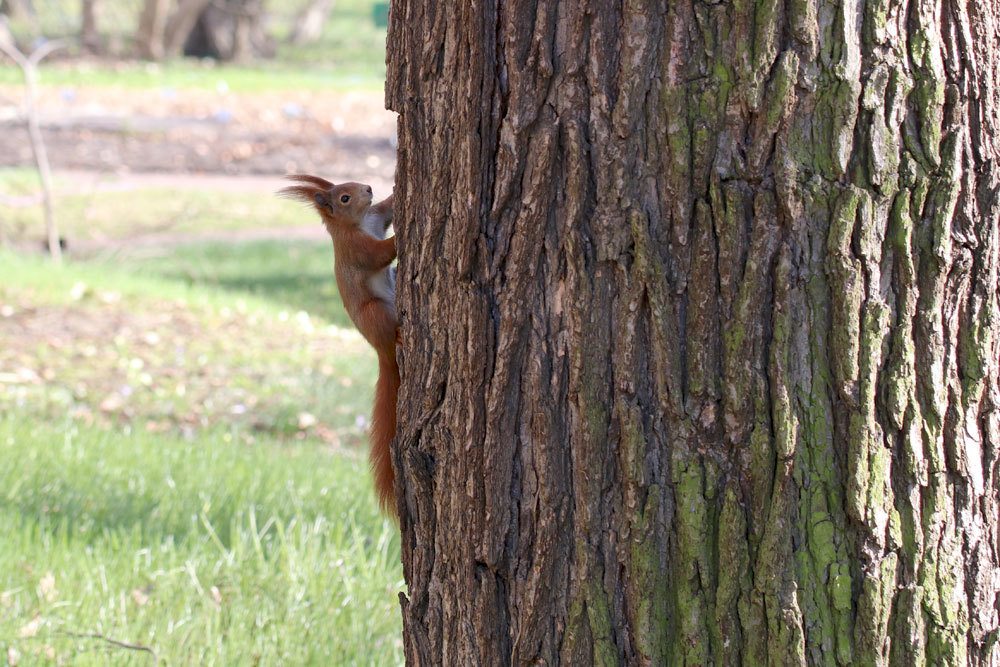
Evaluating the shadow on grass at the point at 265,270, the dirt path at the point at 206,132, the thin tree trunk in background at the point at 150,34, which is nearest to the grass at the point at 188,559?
the shadow on grass at the point at 265,270

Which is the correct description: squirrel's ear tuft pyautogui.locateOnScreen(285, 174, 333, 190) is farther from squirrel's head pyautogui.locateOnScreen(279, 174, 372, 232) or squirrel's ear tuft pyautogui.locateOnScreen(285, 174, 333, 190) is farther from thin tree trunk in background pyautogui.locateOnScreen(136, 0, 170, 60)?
thin tree trunk in background pyautogui.locateOnScreen(136, 0, 170, 60)

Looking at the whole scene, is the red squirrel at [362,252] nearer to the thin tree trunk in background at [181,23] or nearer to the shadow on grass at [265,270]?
the shadow on grass at [265,270]

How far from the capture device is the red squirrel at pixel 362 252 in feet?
9.99

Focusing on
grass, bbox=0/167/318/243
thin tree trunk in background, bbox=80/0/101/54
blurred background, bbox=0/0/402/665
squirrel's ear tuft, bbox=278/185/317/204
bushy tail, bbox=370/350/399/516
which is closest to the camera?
bushy tail, bbox=370/350/399/516

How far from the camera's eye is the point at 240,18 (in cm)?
2728

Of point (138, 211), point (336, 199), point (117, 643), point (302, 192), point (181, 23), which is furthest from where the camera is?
point (181, 23)

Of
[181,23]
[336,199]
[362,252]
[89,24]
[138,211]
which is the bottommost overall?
[138,211]

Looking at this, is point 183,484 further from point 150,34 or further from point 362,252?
point 150,34

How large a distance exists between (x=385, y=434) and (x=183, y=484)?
2.00 m

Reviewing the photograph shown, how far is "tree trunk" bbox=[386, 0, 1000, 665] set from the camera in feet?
5.25

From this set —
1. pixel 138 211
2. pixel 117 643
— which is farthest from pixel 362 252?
pixel 138 211

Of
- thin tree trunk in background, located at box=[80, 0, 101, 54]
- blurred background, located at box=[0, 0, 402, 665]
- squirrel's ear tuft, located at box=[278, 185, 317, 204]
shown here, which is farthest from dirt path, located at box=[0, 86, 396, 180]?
squirrel's ear tuft, located at box=[278, 185, 317, 204]

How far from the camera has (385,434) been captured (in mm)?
2535

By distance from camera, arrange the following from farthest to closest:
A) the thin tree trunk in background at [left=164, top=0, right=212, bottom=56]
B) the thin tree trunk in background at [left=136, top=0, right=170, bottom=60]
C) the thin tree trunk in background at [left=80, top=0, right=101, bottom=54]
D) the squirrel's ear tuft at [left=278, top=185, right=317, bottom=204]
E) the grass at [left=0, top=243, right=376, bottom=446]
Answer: the thin tree trunk in background at [left=136, top=0, right=170, bottom=60], the thin tree trunk in background at [left=164, top=0, right=212, bottom=56], the thin tree trunk in background at [left=80, top=0, right=101, bottom=54], the grass at [left=0, top=243, right=376, bottom=446], the squirrel's ear tuft at [left=278, top=185, right=317, bottom=204]
